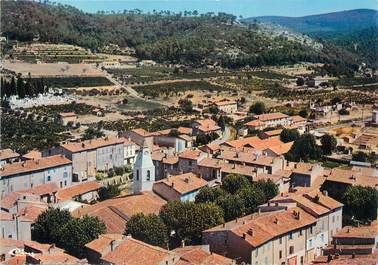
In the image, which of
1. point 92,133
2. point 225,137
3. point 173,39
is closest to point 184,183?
point 225,137

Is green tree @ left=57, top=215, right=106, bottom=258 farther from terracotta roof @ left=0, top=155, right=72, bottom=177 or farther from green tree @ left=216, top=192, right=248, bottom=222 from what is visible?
terracotta roof @ left=0, top=155, right=72, bottom=177

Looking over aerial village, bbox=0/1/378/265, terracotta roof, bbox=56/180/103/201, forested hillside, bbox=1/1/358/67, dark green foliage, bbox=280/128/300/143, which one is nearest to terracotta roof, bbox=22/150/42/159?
aerial village, bbox=0/1/378/265

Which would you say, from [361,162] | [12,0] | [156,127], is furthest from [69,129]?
[12,0]

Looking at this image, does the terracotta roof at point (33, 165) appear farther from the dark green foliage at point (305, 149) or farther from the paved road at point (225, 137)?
the dark green foliage at point (305, 149)

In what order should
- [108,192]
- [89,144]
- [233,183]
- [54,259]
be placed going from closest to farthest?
[54,259] < [233,183] < [108,192] < [89,144]

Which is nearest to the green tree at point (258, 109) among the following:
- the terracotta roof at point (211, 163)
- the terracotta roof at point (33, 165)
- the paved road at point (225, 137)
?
the paved road at point (225, 137)

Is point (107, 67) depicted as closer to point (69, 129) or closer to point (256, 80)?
point (256, 80)

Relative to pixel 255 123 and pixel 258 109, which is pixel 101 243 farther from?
pixel 258 109
